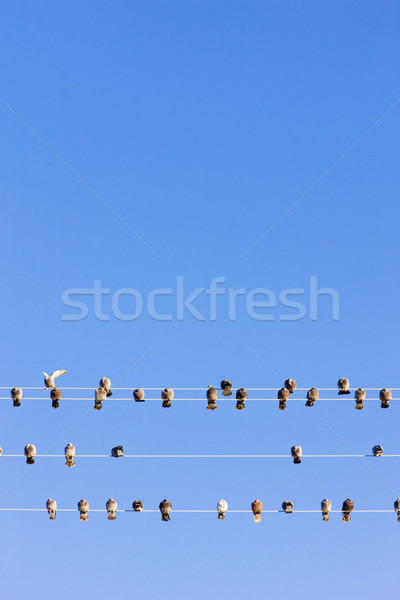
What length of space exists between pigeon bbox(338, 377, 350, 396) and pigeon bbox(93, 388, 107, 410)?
180 inches

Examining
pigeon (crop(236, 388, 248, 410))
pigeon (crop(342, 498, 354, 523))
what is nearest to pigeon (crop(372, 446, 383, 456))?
pigeon (crop(342, 498, 354, 523))

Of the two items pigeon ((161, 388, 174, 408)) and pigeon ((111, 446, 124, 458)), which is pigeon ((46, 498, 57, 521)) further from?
pigeon ((161, 388, 174, 408))

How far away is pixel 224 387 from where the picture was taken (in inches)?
841

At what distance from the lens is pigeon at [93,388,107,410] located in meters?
20.4

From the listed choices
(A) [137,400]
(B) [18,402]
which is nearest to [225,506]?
(A) [137,400]

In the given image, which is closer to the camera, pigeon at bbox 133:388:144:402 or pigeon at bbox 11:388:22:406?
pigeon at bbox 11:388:22:406

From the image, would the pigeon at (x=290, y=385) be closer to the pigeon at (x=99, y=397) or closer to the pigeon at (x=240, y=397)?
the pigeon at (x=240, y=397)

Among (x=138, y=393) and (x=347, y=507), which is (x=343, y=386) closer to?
(x=347, y=507)

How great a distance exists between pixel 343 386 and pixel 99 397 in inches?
187

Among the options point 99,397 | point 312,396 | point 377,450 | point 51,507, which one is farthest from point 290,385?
point 51,507

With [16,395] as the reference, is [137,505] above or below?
below

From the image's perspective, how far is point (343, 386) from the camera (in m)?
21.1

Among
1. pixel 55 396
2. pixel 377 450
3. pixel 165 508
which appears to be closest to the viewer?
pixel 55 396

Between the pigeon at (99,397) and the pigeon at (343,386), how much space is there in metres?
4.58
